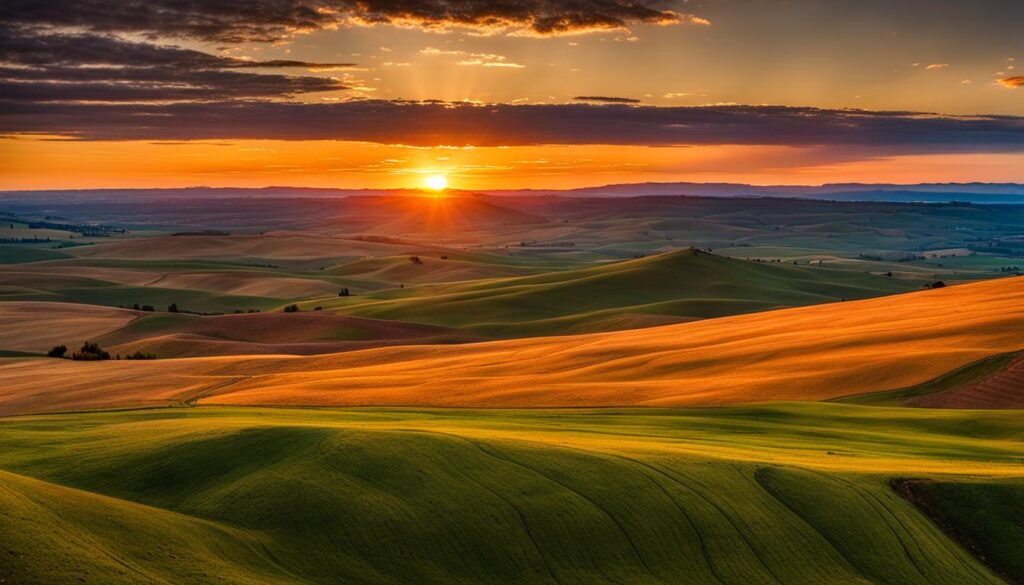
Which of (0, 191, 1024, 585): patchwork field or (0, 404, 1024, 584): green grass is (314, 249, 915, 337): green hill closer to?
(0, 191, 1024, 585): patchwork field

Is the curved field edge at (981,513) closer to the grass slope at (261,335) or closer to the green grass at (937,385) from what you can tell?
the green grass at (937,385)

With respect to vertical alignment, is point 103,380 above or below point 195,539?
below

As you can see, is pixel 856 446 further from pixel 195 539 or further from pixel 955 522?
pixel 195 539

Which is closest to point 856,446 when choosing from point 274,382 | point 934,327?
point 934,327

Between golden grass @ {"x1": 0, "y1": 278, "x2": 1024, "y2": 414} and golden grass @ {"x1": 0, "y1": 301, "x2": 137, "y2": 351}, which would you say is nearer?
golden grass @ {"x1": 0, "y1": 278, "x2": 1024, "y2": 414}

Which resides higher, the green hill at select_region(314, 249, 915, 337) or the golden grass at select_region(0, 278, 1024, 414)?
the golden grass at select_region(0, 278, 1024, 414)

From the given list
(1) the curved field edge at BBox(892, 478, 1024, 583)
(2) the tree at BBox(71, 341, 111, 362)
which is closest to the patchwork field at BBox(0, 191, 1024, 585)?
(1) the curved field edge at BBox(892, 478, 1024, 583)

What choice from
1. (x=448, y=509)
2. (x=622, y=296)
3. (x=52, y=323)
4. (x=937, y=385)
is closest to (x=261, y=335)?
(x=52, y=323)

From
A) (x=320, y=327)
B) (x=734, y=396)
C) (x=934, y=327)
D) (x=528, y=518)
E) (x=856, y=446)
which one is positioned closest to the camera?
(x=528, y=518)
